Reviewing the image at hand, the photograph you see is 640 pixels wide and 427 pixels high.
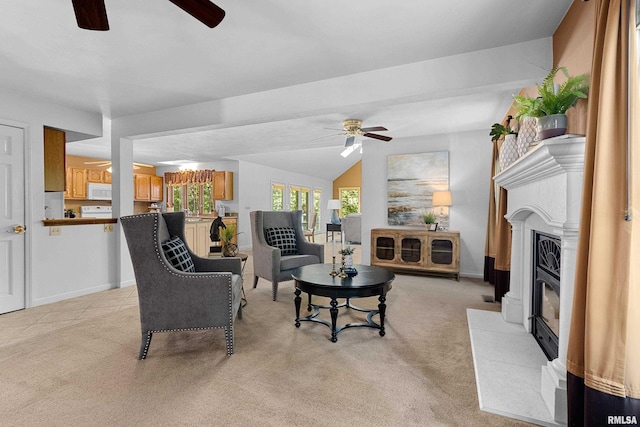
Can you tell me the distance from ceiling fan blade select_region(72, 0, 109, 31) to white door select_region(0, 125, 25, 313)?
289 cm

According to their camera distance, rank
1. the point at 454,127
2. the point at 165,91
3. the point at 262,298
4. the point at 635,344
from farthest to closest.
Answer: the point at 454,127, the point at 262,298, the point at 165,91, the point at 635,344

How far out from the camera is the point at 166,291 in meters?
2.35

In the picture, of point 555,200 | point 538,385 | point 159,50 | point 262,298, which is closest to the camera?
point 555,200

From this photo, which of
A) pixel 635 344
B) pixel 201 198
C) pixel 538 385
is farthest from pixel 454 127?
pixel 201 198

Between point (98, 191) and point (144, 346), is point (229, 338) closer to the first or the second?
point (144, 346)

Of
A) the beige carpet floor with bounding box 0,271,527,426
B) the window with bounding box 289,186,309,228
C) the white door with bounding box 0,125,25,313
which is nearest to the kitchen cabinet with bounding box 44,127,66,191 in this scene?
the white door with bounding box 0,125,25,313

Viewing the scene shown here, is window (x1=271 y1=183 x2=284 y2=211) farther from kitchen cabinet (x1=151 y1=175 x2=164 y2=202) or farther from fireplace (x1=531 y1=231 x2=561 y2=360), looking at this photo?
fireplace (x1=531 y1=231 x2=561 y2=360)

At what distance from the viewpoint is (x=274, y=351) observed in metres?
2.48

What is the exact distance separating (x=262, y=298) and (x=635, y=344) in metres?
3.24

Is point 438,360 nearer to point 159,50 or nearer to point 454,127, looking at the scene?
point 159,50

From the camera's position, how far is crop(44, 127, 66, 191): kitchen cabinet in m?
4.03

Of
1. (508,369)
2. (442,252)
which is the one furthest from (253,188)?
(508,369)

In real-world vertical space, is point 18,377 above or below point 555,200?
below

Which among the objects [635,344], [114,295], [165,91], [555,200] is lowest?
[114,295]
